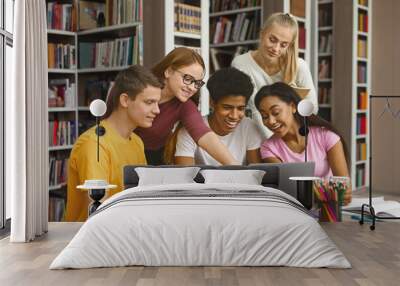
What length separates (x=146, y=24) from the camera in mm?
6836

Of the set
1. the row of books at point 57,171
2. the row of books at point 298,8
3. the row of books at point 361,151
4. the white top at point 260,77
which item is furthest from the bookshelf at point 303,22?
the row of books at point 57,171

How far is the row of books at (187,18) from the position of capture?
22.4 ft

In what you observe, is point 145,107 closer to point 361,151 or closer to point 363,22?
point 361,151

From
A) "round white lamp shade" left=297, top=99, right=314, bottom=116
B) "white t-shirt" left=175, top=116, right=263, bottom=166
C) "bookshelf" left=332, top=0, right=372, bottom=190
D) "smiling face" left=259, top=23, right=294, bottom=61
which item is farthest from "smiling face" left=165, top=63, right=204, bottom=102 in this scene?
"bookshelf" left=332, top=0, right=372, bottom=190

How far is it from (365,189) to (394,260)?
3707mm

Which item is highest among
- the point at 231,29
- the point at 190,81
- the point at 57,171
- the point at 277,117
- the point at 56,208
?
the point at 231,29

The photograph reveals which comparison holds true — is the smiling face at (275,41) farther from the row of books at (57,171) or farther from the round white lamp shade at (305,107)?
the row of books at (57,171)

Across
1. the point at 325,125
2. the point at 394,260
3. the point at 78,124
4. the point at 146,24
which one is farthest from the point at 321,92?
the point at 394,260

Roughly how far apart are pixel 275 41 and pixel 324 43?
1219mm

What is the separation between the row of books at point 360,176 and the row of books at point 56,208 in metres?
3.60

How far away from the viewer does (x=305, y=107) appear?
263 inches

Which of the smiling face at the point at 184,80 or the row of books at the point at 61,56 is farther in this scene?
the row of books at the point at 61,56

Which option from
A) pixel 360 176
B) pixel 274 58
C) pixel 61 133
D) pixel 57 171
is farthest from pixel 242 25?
pixel 57 171

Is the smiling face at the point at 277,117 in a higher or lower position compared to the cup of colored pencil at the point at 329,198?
higher
